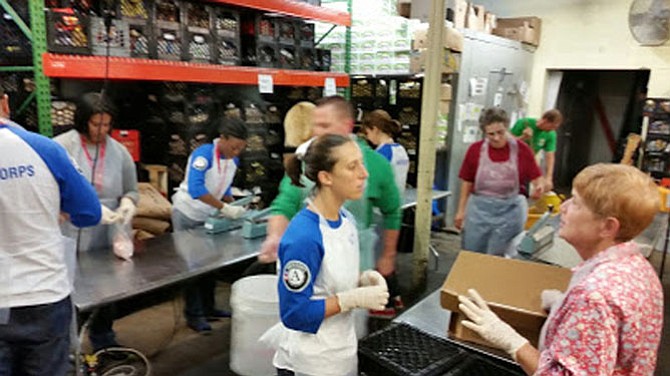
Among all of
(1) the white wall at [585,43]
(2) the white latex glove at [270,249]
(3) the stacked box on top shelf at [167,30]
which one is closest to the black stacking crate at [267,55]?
(3) the stacked box on top shelf at [167,30]

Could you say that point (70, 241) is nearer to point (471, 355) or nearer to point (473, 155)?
point (471, 355)

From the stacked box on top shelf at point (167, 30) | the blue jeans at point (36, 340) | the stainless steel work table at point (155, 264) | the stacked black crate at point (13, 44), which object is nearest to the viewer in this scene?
the blue jeans at point (36, 340)

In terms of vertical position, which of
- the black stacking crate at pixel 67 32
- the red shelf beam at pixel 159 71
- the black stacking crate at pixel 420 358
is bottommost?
the black stacking crate at pixel 420 358

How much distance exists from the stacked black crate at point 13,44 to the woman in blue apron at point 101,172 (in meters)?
0.79

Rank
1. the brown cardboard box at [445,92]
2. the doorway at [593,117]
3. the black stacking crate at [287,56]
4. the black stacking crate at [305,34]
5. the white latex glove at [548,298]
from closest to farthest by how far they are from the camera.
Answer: the white latex glove at [548,298] → the black stacking crate at [287,56] → the black stacking crate at [305,34] → the brown cardboard box at [445,92] → the doorway at [593,117]

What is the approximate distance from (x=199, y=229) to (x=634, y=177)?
8.84 ft

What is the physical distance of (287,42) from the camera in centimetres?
454

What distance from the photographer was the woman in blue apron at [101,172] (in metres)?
2.55

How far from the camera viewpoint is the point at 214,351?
3.23 m

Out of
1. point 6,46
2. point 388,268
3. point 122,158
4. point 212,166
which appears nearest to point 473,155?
point 388,268

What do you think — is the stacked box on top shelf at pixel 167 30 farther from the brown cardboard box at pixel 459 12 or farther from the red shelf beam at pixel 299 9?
the brown cardboard box at pixel 459 12

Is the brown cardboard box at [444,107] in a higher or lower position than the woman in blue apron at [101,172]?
higher

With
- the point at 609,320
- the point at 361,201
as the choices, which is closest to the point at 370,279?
the point at 609,320

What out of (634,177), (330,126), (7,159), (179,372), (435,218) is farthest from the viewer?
(435,218)
